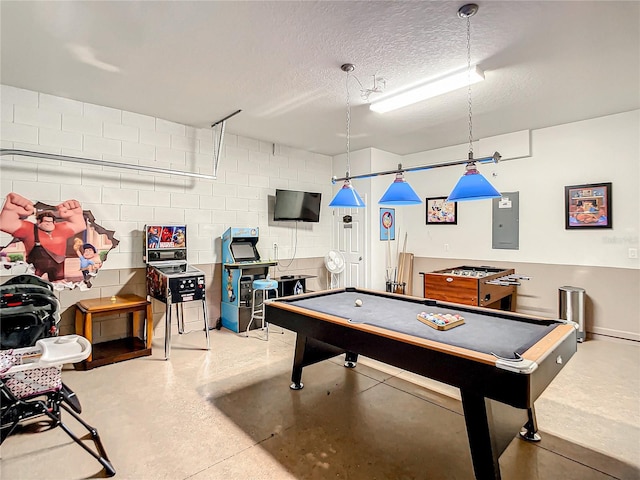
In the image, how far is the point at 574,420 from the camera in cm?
271

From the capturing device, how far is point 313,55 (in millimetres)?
2982

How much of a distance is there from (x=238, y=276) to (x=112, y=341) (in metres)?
1.74

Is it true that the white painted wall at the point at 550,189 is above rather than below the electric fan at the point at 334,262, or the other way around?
above

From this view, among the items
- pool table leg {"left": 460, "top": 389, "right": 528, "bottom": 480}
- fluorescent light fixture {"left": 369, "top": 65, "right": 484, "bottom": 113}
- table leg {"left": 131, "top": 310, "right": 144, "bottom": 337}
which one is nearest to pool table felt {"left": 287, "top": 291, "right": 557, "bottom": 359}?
pool table leg {"left": 460, "top": 389, "right": 528, "bottom": 480}

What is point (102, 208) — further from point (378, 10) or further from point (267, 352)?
point (378, 10)

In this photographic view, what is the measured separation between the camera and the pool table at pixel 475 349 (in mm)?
1697

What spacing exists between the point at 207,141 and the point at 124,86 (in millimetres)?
1582

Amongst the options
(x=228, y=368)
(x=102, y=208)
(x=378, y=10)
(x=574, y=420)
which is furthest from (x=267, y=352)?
(x=378, y=10)

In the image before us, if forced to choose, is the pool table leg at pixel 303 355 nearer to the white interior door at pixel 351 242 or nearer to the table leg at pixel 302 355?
the table leg at pixel 302 355

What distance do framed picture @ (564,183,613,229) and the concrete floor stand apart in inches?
73.8

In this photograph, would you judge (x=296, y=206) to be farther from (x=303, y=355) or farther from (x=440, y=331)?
(x=440, y=331)

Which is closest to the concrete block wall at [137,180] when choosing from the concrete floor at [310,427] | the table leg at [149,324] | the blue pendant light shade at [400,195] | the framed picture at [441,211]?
the table leg at [149,324]

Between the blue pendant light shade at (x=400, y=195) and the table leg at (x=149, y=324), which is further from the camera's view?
the table leg at (x=149, y=324)

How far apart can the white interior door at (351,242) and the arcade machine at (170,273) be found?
2.91m
